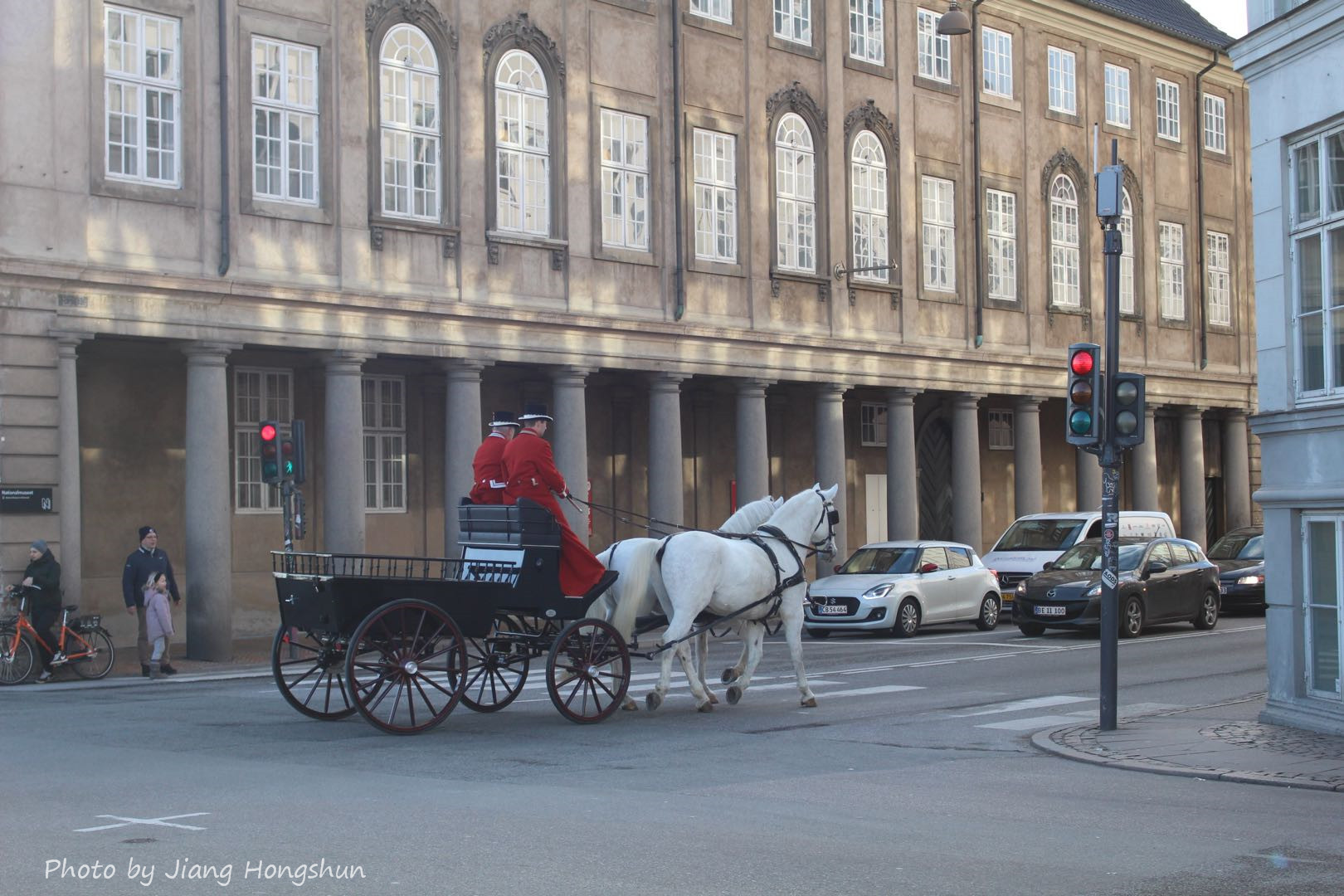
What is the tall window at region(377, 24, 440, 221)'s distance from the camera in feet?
91.8

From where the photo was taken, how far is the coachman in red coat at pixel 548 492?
1482 cm

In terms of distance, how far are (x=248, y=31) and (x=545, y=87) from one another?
5.92 meters

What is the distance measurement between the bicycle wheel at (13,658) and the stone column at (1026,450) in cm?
2458

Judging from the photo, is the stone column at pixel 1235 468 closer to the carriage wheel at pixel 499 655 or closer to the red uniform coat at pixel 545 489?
the carriage wheel at pixel 499 655

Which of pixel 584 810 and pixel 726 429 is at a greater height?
pixel 726 429

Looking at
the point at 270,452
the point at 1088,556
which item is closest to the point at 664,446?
the point at 1088,556

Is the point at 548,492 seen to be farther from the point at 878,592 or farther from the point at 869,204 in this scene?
the point at 869,204

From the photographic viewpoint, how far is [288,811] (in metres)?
10.0

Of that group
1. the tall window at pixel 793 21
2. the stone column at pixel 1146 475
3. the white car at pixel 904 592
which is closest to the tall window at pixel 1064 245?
the stone column at pixel 1146 475

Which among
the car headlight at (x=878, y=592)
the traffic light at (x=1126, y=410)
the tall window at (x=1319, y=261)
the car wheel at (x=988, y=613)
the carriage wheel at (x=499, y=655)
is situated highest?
the tall window at (x=1319, y=261)

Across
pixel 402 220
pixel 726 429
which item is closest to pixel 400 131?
pixel 402 220

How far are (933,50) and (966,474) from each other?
9.44 meters

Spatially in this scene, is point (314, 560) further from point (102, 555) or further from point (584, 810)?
point (102, 555)

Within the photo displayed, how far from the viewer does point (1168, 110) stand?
45312mm
